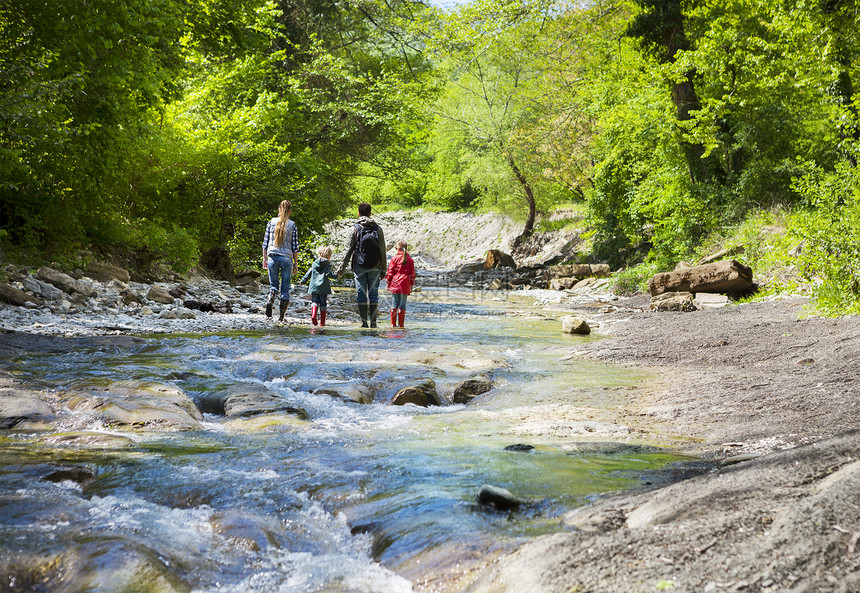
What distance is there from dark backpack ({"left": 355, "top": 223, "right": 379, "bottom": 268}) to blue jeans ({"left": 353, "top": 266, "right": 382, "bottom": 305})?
165 millimetres

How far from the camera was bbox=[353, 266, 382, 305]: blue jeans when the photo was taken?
12.6 metres

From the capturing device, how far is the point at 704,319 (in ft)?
43.0

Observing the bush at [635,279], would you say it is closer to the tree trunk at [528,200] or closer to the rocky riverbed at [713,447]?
the rocky riverbed at [713,447]

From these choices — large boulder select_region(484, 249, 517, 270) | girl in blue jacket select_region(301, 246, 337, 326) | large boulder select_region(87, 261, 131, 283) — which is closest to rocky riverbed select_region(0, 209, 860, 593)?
large boulder select_region(87, 261, 131, 283)

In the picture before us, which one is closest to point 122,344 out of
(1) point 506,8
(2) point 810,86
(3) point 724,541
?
(3) point 724,541

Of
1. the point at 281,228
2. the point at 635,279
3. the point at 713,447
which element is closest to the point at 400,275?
the point at 281,228

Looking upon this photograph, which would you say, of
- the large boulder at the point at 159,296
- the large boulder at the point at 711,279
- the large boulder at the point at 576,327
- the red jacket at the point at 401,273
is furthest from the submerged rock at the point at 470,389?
the large boulder at the point at 711,279

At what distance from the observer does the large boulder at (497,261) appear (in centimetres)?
3806

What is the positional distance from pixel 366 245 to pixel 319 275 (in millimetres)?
1161

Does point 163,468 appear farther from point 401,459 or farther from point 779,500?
point 779,500

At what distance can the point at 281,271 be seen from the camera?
13.0 meters

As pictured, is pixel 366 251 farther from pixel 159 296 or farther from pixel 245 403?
pixel 245 403

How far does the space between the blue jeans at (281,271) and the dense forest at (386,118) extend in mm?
3240

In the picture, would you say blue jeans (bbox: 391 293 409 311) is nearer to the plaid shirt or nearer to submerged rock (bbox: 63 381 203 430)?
the plaid shirt
